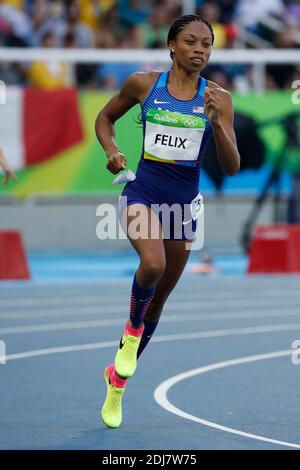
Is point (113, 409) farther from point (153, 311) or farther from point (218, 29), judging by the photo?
point (218, 29)

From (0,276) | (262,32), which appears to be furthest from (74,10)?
(0,276)

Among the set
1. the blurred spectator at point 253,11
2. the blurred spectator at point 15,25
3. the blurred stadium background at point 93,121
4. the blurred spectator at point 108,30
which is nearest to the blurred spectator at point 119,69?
the blurred stadium background at point 93,121

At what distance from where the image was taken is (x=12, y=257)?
1666 cm

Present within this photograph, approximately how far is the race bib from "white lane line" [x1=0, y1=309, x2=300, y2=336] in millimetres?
4529

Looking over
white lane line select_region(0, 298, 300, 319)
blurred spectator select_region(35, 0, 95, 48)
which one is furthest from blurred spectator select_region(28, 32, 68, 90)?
white lane line select_region(0, 298, 300, 319)

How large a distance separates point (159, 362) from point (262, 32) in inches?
519

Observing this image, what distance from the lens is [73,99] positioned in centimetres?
2006

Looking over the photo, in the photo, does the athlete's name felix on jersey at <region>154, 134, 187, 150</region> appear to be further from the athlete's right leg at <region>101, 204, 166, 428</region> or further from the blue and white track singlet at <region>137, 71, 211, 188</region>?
the athlete's right leg at <region>101, 204, 166, 428</region>

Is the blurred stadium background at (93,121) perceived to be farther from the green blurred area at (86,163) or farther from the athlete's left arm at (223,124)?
the athlete's left arm at (223,124)

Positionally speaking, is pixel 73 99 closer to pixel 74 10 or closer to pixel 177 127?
pixel 74 10

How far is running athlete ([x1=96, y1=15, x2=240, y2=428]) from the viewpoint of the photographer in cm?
735

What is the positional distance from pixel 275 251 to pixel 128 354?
1037 cm

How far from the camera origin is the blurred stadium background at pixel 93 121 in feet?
64.4
